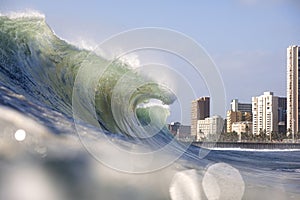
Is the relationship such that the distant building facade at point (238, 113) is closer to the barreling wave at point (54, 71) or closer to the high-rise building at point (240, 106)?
the high-rise building at point (240, 106)

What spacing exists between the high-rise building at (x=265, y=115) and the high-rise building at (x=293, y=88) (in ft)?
8.31

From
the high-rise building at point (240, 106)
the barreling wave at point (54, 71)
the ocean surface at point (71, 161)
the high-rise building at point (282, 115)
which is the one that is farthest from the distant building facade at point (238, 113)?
the ocean surface at point (71, 161)

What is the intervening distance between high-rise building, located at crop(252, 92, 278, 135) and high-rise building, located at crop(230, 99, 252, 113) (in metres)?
0.93

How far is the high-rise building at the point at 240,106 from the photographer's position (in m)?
44.6

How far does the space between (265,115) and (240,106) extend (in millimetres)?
2467

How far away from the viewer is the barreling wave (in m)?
6.85

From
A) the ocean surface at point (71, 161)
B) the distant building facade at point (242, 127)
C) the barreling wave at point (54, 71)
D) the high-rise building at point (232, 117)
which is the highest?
the high-rise building at point (232, 117)

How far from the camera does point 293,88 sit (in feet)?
138

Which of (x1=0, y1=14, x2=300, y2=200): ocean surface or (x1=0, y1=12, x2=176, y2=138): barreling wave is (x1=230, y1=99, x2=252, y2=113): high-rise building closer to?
(x1=0, y1=12, x2=176, y2=138): barreling wave

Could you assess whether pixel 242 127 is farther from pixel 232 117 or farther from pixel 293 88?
pixel 293 88

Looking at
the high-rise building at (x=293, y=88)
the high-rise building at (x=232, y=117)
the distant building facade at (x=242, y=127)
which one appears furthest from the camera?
the distant building facade at (x=242, y=127)

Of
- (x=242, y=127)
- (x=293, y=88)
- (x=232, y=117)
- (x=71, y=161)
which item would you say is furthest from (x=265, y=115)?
(x=71, y=161)

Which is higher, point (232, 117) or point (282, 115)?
point (282, 115)

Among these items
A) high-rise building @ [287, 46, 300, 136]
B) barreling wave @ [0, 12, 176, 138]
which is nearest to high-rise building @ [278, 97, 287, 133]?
high-rise building @ [287, 46, 300, 136]
